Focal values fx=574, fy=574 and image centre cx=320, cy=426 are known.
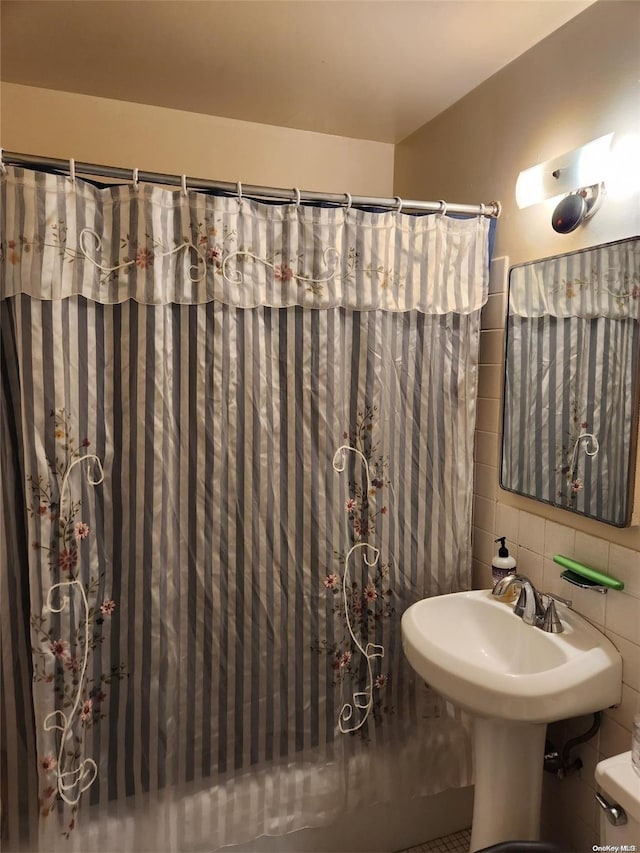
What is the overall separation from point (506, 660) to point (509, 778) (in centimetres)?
29

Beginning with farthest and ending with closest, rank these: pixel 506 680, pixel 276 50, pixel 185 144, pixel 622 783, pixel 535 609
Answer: pixel 185 144 → pixel 276 50 → pixel 535 609 → pixel 506 680 → pixel 622 783

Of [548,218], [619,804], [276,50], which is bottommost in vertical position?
[619,804]

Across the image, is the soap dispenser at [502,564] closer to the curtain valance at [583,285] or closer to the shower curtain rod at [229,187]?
the curtain valance at [583,285]

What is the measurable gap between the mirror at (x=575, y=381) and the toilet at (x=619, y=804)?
0.53 m

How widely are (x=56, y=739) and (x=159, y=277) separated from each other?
122 cm

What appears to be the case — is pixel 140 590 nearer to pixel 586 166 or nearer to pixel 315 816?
pixel 315 816

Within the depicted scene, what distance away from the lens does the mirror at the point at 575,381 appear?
1389 mm

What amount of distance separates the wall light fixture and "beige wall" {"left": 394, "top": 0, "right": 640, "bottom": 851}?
0.11ft

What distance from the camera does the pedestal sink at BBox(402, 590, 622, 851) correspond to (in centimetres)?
131

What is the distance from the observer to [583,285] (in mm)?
1508

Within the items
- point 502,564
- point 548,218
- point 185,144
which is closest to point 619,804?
point 502,564

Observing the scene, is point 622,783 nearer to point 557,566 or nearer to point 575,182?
point 557,566

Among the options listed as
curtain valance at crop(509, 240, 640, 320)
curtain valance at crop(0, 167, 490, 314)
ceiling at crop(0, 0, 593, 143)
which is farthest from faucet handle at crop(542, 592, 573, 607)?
ceiling at crop(0, 0, 593, 143)

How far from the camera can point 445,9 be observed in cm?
147
